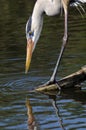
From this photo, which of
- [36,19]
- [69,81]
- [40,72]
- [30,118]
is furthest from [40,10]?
[30,118]

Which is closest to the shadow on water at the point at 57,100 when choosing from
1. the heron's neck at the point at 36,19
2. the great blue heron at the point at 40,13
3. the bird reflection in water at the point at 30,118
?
the bird reflection in water at the point at 30,118

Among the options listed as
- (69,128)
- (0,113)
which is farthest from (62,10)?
(69,128)

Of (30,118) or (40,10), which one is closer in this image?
(30,118)

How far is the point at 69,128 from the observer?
931 cm

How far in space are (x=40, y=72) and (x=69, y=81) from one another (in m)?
1.36

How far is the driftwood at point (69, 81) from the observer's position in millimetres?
11570

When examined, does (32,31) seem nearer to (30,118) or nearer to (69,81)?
(69,81)

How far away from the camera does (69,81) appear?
11688mm

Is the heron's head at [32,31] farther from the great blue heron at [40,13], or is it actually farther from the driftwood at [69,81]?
the driftwood at [69,81]

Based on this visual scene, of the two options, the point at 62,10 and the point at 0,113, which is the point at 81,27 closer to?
the point at 62,10

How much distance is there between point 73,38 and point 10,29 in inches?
106

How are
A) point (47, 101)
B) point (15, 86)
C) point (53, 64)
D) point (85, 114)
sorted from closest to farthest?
1. point (85, 114)
2. point (47, 101)
3. point (15, 86)
4. point (53, 64)

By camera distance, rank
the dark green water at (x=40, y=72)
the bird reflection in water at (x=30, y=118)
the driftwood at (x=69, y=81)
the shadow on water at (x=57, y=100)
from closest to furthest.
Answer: the bird reflection in water at (x=30, y=118), the shadow on water at (x=57, y=100), the dark green water at (x=40, y=72), the driftwood at (x=69, y=81)

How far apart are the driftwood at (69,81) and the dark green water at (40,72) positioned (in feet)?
0.57
